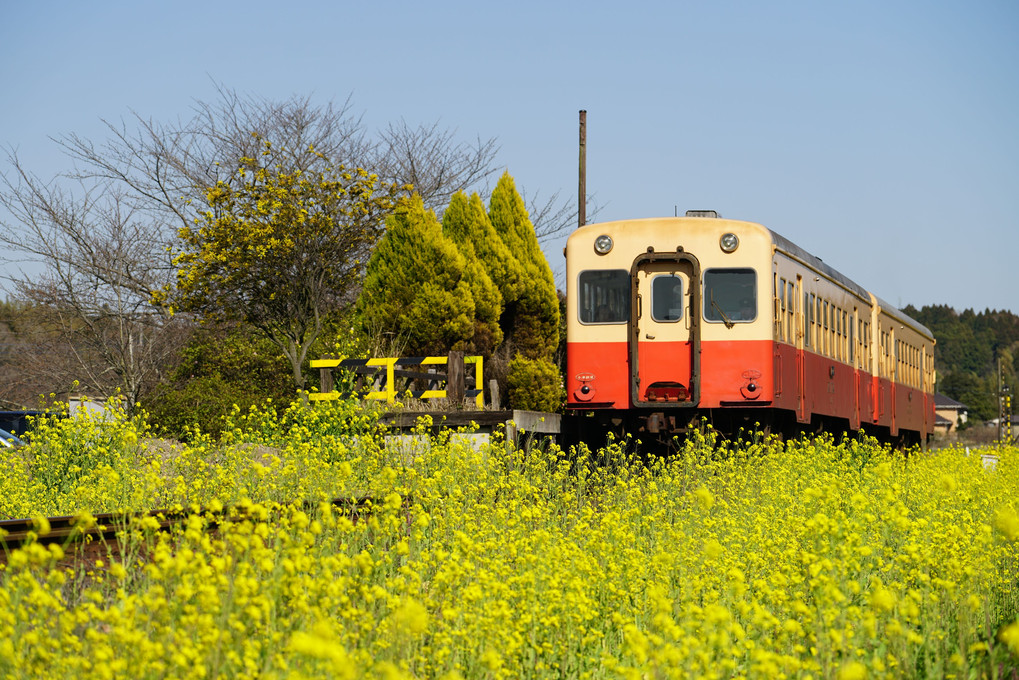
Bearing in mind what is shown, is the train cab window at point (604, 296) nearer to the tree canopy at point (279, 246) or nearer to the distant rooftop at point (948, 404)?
the tree canopy at point (279, 246)

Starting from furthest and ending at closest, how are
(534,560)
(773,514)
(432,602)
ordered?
(773,514)
(534,560)
(432,602)

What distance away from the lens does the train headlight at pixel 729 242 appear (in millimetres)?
12151

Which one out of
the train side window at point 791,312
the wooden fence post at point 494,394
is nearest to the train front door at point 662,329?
the train side window at point 791,312

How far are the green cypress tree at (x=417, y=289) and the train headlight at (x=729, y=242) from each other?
790cm

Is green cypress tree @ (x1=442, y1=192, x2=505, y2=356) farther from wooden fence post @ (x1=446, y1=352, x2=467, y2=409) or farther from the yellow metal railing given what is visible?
wooden fence post @ (x1=446, y1=352, x2=467, y2=409)

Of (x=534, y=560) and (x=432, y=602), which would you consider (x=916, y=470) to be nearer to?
(x=534, y=560)

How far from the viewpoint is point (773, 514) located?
6.89m

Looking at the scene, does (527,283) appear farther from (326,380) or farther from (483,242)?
(326,380)

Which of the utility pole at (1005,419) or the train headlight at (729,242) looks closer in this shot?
the train headlight at (729,242)

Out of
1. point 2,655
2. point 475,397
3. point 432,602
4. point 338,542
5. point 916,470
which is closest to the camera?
point 2,655

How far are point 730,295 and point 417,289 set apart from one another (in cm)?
857

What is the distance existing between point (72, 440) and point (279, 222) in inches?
327

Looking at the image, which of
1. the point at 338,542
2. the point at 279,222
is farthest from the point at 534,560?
the point at 279,222

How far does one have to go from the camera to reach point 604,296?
1245cm
